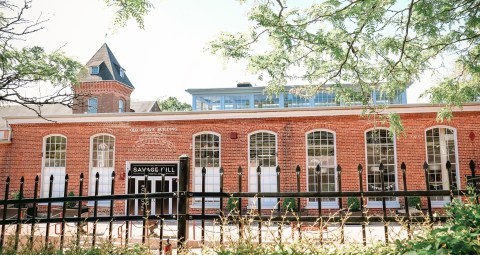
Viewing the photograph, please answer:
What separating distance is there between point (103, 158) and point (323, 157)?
434 inches

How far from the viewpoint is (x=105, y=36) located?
419 cm

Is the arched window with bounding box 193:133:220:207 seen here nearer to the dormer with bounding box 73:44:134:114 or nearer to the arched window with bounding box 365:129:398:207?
the arched window with bounding box 365:129:398:207

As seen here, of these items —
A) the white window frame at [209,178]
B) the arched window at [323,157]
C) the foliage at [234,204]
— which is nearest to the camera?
the foliage at [234,204]

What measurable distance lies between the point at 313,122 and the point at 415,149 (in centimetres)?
467

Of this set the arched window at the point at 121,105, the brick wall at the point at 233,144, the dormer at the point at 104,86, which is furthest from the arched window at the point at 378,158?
the arched window at the point at 121,105

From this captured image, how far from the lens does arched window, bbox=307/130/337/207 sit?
16.4m

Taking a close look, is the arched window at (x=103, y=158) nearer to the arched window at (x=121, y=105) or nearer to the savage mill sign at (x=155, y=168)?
the savage mill sign at (x=155, y=168)

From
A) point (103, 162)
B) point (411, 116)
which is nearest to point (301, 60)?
point (411, 116)

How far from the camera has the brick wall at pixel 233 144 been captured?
15672 mm

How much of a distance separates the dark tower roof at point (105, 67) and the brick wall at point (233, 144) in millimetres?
14664

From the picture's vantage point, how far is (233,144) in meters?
16.9

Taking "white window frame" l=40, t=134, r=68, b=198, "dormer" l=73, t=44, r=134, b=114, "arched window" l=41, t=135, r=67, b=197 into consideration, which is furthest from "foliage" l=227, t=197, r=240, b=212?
"dormer" l=73, t=44, r=134, b=114

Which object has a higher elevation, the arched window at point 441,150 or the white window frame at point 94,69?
the white window frame at point 94,69

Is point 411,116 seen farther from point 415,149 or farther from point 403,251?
point 403,251
